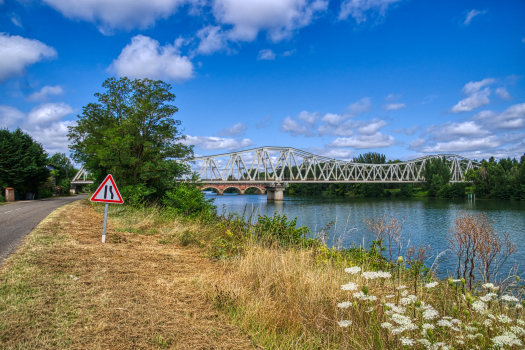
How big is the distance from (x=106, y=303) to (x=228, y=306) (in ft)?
5.22

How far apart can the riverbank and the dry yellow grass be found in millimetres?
14

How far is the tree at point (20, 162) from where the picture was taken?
29.3 meters

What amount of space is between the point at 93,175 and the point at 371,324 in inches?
1111

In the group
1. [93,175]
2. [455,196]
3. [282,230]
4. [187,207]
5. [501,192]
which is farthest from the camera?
[455,196]

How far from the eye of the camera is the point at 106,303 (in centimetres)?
405

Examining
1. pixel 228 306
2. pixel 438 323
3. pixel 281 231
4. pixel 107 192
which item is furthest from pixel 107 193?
pixel 438 323

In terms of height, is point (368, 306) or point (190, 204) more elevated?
point (190, 204)

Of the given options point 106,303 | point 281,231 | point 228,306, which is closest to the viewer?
point 106,303

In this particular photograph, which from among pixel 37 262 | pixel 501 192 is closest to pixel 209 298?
pixel 37 262

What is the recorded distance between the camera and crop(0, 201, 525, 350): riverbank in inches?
118

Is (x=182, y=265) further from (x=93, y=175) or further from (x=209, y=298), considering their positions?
(x=93, y=175)

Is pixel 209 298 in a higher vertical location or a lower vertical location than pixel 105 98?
lower

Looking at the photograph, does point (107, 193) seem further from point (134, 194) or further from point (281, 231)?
point (134, 194)

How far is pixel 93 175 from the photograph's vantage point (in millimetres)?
26641
